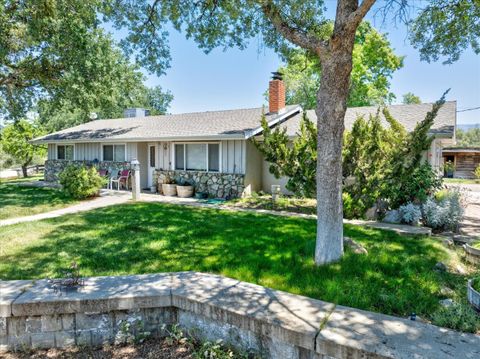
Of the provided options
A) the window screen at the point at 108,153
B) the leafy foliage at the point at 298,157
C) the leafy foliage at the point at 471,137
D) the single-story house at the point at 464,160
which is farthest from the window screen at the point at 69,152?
the leafy foliage at the point at 471,137

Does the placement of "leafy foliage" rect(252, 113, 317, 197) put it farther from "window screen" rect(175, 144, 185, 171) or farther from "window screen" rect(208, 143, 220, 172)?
"window screen" rect(175, 144, 185, 171)

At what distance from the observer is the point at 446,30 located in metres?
9.17

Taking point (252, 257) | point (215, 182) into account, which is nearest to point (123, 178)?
point (215, 182)

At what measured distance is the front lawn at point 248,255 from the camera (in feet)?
12.2

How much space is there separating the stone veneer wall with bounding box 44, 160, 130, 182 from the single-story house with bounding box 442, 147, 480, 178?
2635 centimetres

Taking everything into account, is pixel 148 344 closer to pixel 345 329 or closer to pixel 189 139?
pixel 345 329

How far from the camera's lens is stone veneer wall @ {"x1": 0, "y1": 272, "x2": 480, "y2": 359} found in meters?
2.52

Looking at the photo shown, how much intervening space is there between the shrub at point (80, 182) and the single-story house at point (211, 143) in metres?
2.89

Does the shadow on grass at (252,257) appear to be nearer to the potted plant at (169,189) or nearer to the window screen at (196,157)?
the potted plant at (169,189)

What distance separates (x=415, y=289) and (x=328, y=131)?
223cm

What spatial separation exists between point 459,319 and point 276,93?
12.0m

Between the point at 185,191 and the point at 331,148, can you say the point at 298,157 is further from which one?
the point at 185,191

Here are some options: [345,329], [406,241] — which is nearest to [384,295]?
[345,329]

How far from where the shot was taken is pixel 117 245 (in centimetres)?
580
